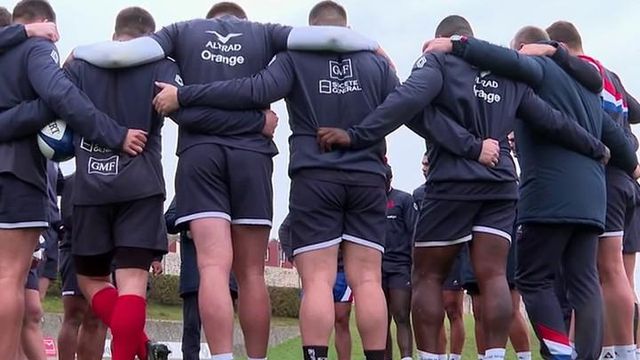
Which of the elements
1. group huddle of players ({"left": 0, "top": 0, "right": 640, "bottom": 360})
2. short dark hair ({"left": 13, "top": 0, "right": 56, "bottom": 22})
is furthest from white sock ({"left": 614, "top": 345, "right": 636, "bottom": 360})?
short dark hair ({"left": 13, "top": 0, "right": 56, "bottom": 22})

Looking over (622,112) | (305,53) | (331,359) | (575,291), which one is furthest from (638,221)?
(331,359)

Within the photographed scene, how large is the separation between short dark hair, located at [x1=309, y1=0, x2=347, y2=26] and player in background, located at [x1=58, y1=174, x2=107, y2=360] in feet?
8.43

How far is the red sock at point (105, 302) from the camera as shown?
6129 mm

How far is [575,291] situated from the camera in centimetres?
649

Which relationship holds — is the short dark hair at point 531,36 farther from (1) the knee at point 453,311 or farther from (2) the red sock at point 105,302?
(1) the knee at point 453,311

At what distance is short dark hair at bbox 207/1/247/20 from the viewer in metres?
6.48

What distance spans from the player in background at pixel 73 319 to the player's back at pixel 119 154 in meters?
1.79

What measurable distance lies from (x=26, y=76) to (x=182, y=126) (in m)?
1.09

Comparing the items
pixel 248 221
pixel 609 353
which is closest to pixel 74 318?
pixel 248 221

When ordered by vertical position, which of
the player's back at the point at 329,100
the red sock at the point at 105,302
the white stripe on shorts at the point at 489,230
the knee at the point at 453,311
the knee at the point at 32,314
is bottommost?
the knee at the point at 453,311

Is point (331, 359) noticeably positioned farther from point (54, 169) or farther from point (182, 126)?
point (182, 126)

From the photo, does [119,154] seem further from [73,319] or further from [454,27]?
[73,319]

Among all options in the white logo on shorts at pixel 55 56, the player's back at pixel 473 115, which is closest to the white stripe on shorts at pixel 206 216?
the white logo on shorts at pixel 55 56

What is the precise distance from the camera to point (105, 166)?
19.2 feet
